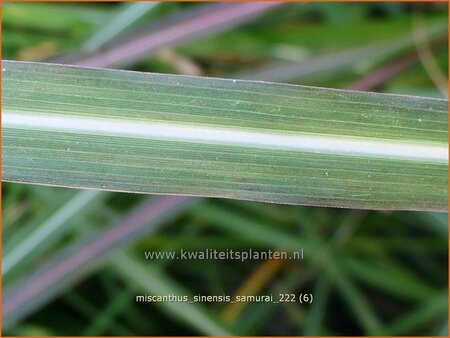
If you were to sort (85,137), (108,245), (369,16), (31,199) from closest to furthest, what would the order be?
(85,137) → (108,245) → (31,199) → (369,16)

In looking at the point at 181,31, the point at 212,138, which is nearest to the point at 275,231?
the point at 181,31

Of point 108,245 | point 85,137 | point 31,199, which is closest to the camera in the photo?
point 85,137

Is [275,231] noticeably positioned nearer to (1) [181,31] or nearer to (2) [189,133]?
(1) [181,31]

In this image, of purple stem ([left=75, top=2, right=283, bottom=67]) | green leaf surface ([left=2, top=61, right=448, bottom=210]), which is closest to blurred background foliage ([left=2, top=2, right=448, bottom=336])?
purple stem ([left=75, top=2, right=283, bottom=67])

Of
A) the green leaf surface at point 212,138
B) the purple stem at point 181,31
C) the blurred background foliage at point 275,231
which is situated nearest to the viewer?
the green leaf surface at point 212,138

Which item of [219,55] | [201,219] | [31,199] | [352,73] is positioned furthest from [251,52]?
[31,199]

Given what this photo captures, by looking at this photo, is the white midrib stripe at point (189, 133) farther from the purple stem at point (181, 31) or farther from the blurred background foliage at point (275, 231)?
the blurred background foliage at point (275, 231)

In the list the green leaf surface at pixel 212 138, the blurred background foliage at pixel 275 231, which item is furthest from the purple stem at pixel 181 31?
the green leaf surface at pixel 212 138

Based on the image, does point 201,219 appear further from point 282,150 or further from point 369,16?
point 282,150
